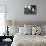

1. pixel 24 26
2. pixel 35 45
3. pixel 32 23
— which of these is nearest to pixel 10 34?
pixel 24 26

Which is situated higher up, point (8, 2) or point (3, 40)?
point (8, 2)

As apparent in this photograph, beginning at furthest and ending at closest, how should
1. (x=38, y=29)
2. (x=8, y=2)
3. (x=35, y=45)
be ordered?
(x=8, y=2) < (x=38, y=29) < (x=35, y=45)

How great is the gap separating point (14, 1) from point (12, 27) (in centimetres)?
108

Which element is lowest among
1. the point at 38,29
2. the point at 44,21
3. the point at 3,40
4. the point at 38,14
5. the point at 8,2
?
the point at 3,40

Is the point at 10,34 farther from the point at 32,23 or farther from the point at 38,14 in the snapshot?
the point at 38,14

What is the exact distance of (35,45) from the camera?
281 centimetres

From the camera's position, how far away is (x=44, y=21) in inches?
188

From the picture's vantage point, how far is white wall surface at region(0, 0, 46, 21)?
4762mm

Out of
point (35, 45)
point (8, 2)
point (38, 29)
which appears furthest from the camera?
point (8, 2)

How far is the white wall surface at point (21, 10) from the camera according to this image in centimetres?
476

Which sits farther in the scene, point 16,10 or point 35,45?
point 16,10

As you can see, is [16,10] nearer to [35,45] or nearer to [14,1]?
[14,1]

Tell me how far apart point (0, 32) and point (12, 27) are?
0.54 meters

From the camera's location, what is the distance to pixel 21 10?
4793 mm
